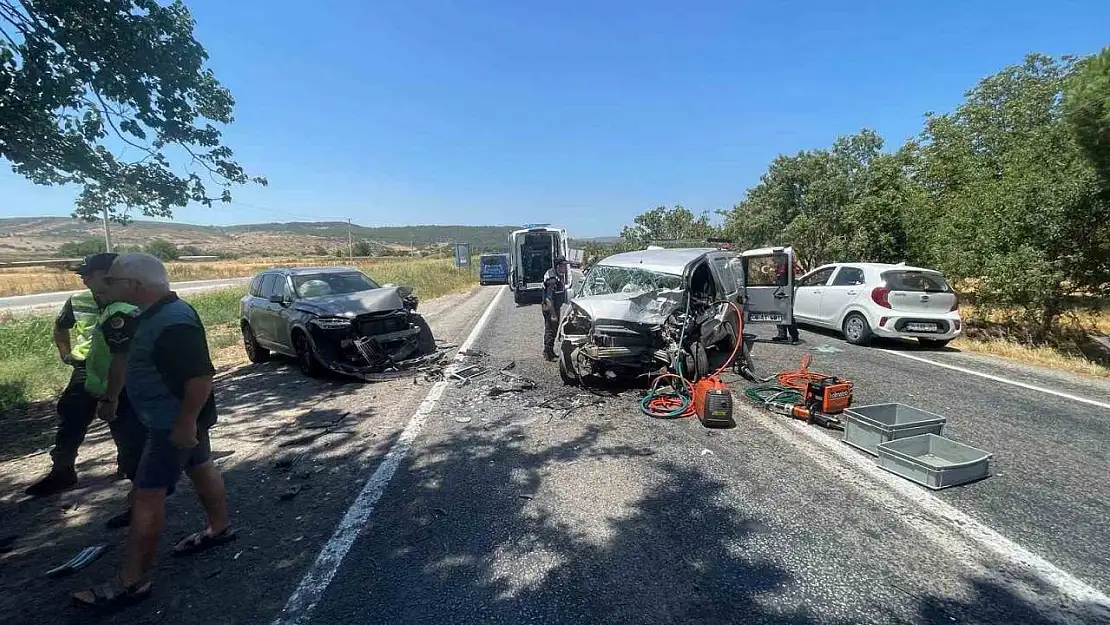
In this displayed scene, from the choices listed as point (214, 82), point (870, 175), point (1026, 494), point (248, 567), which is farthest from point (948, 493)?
point (870, 175)

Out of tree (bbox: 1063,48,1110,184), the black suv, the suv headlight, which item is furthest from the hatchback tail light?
the suv headlight

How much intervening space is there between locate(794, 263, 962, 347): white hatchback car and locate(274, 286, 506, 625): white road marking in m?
8.14

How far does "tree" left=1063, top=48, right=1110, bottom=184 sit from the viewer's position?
772cm

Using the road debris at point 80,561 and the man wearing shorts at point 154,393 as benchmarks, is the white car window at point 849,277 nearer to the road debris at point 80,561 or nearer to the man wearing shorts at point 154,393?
the man wearing shorts at point 154,393

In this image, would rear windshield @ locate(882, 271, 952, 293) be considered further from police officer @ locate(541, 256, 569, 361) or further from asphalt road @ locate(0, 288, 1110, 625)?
police officer @ locate(541, 256, 569, 361)

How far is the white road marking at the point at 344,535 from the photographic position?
261 cm

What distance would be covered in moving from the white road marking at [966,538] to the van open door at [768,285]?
4997 millimetres

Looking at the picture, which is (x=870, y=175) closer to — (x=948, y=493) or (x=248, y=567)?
(x=948, y=493)

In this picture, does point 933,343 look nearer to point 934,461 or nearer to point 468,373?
point 934,461

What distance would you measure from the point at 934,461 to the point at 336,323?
710cm

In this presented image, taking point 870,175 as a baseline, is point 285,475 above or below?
below

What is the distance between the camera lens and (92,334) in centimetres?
402

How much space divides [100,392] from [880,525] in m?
5.44

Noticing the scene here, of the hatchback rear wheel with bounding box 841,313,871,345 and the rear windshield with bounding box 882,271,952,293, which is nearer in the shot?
the rear windshield with bounding box 882,271,952,293
